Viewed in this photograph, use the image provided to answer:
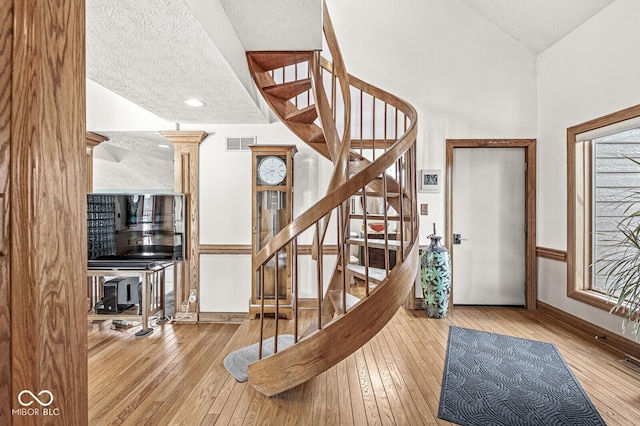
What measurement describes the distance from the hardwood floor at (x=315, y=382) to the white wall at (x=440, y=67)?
4.94 feet

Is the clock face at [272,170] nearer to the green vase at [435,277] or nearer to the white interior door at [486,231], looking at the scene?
the green vase at [435,277]

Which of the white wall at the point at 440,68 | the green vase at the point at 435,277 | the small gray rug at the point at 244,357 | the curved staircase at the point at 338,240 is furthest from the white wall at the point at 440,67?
the small gray rug at the point at 244,357

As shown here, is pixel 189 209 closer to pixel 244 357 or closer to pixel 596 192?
pixel 244 357


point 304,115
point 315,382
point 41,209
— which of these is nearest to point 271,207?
point 304,115

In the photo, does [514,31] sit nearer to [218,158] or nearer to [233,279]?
[218,158]

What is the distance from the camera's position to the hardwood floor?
1.83 meters

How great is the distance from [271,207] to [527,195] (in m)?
3.01

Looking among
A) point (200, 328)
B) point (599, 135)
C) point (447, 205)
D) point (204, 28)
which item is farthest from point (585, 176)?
point (200, 328)

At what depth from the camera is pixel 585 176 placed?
309 cm

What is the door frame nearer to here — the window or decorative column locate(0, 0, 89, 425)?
the window

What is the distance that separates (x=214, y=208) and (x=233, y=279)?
876mm

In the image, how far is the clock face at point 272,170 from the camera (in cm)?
340

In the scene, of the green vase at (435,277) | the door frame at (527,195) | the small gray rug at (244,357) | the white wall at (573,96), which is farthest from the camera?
the door frame at (527,195)

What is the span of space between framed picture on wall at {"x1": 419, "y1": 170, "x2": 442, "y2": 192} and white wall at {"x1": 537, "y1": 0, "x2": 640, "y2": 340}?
3.77 feet
